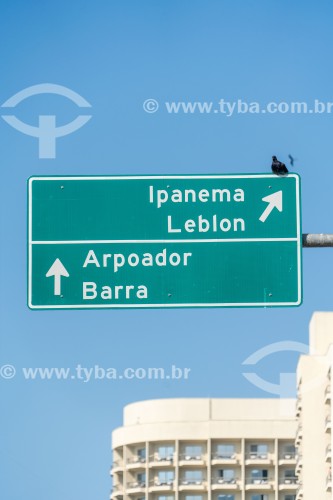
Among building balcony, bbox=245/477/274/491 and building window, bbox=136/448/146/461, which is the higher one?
building window, bbox=136/448/146/461

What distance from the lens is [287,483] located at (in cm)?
10906

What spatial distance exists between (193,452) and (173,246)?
95397 mm

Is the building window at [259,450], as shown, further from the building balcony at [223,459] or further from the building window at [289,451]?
the building window at [289,451]

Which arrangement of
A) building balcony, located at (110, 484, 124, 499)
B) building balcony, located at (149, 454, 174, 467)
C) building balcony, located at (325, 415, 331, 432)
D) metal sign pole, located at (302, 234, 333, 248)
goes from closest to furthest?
metal sign pole, located at (302, 234, 333, 248) < building balcony, located at (325, 415, 331, 432) < building balcony, located at (149, 454, 174, 467) < building balcony, located at (110, 484, 124, 499)

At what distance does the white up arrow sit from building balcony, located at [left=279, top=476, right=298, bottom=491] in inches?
3690

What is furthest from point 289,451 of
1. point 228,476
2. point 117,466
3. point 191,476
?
point 117,466

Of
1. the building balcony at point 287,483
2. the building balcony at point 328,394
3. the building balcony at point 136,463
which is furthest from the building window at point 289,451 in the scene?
the building balcony at point 328,394

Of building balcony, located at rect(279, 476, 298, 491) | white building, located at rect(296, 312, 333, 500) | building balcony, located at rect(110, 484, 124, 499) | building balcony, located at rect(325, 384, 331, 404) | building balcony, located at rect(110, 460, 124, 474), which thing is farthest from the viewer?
building balcony, located at rect(110, 484, 124, 499)

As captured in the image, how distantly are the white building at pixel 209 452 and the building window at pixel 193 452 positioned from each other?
26 mm

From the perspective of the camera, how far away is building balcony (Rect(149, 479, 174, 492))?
110250 millimetres

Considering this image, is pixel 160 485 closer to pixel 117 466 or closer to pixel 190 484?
pixel 190 484

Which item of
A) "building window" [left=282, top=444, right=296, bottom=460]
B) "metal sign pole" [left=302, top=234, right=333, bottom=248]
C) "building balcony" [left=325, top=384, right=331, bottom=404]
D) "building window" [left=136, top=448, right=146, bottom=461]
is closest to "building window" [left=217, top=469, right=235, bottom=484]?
"building window" [left=282, top=444, right=296, bottom=460]

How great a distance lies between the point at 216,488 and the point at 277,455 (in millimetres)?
4572

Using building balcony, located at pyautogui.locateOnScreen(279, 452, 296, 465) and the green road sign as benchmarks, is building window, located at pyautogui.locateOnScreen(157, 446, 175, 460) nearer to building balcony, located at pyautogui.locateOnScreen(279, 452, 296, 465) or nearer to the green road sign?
building balcony, located at pyautogui.locateOnScreen(279, 452, 296, 465)
